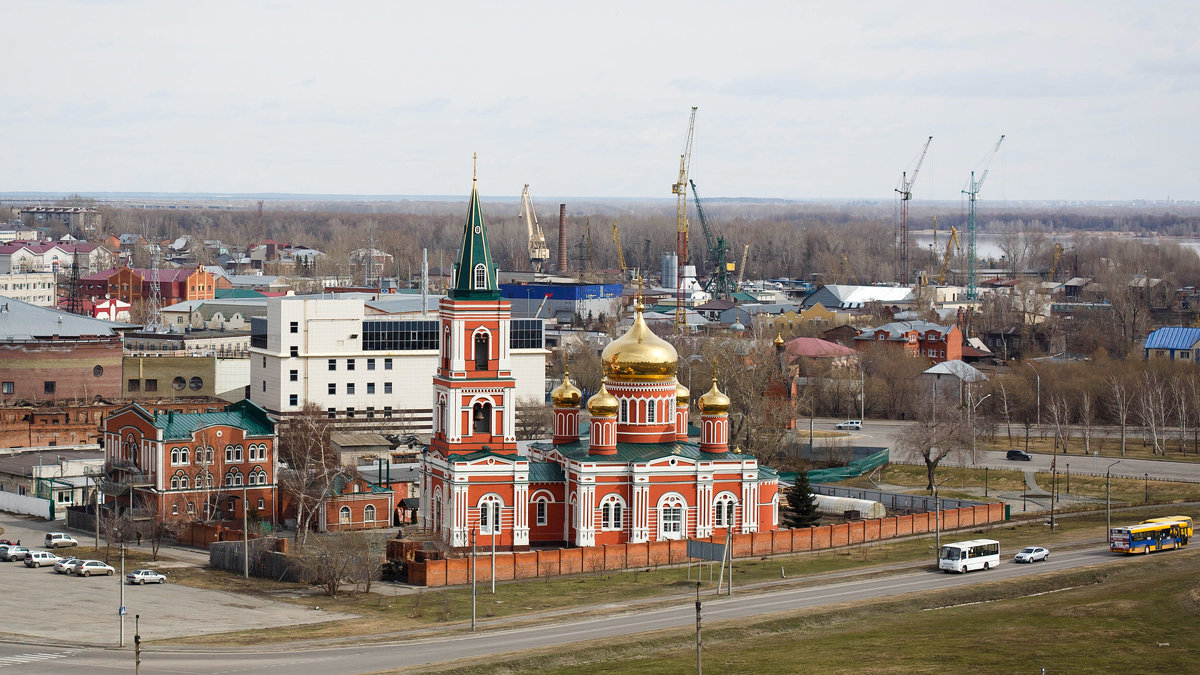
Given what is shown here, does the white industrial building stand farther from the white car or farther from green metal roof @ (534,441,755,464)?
the white car

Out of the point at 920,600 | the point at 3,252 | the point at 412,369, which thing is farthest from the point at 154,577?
the point at 3,252

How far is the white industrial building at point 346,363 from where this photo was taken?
88.2 meters

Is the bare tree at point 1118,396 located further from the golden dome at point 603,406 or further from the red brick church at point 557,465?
the golden dome at point 603,406

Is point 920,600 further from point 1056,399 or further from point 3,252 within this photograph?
point 3,252

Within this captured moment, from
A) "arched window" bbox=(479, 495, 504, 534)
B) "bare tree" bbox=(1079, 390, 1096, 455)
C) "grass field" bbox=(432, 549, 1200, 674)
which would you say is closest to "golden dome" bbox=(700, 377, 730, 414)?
"arched window" bbox=(479, 495, 504, 534)

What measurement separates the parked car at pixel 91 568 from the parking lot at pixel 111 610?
322 millimetres

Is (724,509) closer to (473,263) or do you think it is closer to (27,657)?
(473,263)

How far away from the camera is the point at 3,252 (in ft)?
641

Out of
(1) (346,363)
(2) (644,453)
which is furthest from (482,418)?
(1) (346,363)

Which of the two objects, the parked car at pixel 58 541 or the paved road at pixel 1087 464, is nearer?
the parked car at pixel 58 541

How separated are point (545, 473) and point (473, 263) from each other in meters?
7.87

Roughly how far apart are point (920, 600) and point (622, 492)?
12.8 m

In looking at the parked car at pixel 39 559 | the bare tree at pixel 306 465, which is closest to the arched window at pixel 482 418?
the bare tree at pixel 306 465

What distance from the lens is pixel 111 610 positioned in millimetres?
49000
